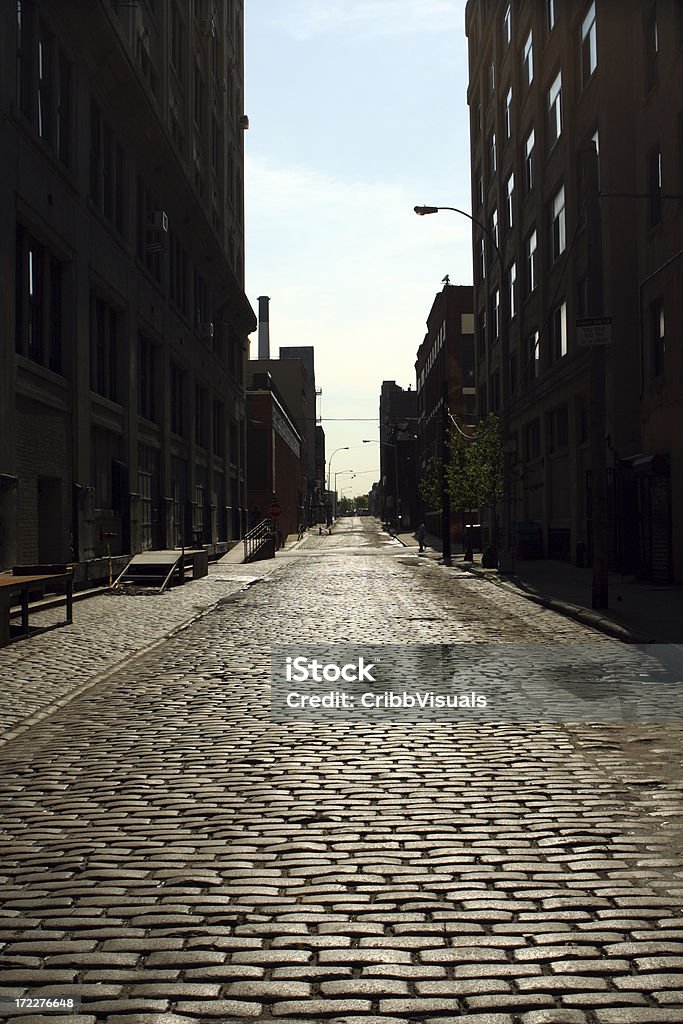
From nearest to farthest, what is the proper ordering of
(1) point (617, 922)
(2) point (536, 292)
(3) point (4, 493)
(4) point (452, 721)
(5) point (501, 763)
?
(1) point (617, 922)
(5) point (501, 763)
(4) point (452, 721)
(3) point (4, 493)
(2) point (536, 292)

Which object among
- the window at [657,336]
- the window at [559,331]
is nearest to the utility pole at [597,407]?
the window at [657,336]

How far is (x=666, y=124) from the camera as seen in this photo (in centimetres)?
2339

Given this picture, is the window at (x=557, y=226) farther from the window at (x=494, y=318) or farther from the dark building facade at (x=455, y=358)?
the dark building facade at (x=455, y=358)

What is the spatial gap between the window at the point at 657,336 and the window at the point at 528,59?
63.2 feet

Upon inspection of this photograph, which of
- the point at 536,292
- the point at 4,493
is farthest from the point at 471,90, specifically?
the point at 4,493

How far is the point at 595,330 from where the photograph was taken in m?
17.2

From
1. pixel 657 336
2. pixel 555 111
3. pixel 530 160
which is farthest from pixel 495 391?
pixel 657 336

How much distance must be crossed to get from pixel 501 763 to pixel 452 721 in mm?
1509

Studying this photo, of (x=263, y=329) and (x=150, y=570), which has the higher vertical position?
(x=263, y=329)

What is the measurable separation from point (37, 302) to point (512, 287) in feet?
89.6

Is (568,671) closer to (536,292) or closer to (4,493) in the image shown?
(4,493)

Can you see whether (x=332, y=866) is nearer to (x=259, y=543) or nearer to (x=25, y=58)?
(x=25, y=58)

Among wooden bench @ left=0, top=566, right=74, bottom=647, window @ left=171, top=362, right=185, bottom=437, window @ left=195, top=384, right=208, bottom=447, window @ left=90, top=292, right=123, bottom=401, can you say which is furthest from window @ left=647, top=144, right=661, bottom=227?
window @ left=195, top=384, right=208, bottom=447

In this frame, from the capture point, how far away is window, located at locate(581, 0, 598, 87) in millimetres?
30531
